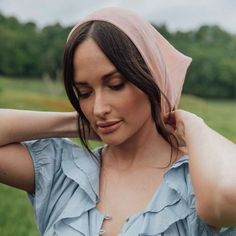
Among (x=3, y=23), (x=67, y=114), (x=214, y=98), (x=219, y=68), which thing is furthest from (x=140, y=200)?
(x=219, y=68)

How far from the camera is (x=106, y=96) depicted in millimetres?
1768

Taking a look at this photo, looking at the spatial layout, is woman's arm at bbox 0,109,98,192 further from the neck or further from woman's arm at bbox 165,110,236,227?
woman's arm at bbox 165,110,236,227

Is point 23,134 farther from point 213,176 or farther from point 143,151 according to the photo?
point 213,176

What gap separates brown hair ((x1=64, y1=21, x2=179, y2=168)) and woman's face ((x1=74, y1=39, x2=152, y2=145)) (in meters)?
0.02

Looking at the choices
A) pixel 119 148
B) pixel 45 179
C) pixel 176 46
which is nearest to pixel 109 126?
pixel 119 148

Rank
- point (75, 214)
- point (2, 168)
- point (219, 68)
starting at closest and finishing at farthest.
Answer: point (75, 214), point (2, 168), point (219, 68)

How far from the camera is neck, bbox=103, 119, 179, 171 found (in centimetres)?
189

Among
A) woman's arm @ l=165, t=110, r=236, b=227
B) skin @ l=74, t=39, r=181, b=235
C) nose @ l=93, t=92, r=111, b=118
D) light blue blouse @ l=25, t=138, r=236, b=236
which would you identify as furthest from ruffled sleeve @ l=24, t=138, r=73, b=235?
woman's arm @ l=165, t=110, r=236, b=227

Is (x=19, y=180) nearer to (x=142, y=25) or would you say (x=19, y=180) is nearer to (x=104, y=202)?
(x=104, y=202)

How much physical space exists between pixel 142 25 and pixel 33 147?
50cm

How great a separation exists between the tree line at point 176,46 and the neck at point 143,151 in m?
24.7

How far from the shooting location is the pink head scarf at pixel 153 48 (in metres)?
1.78

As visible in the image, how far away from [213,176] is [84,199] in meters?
→ 0.44

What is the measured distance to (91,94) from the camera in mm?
1801
